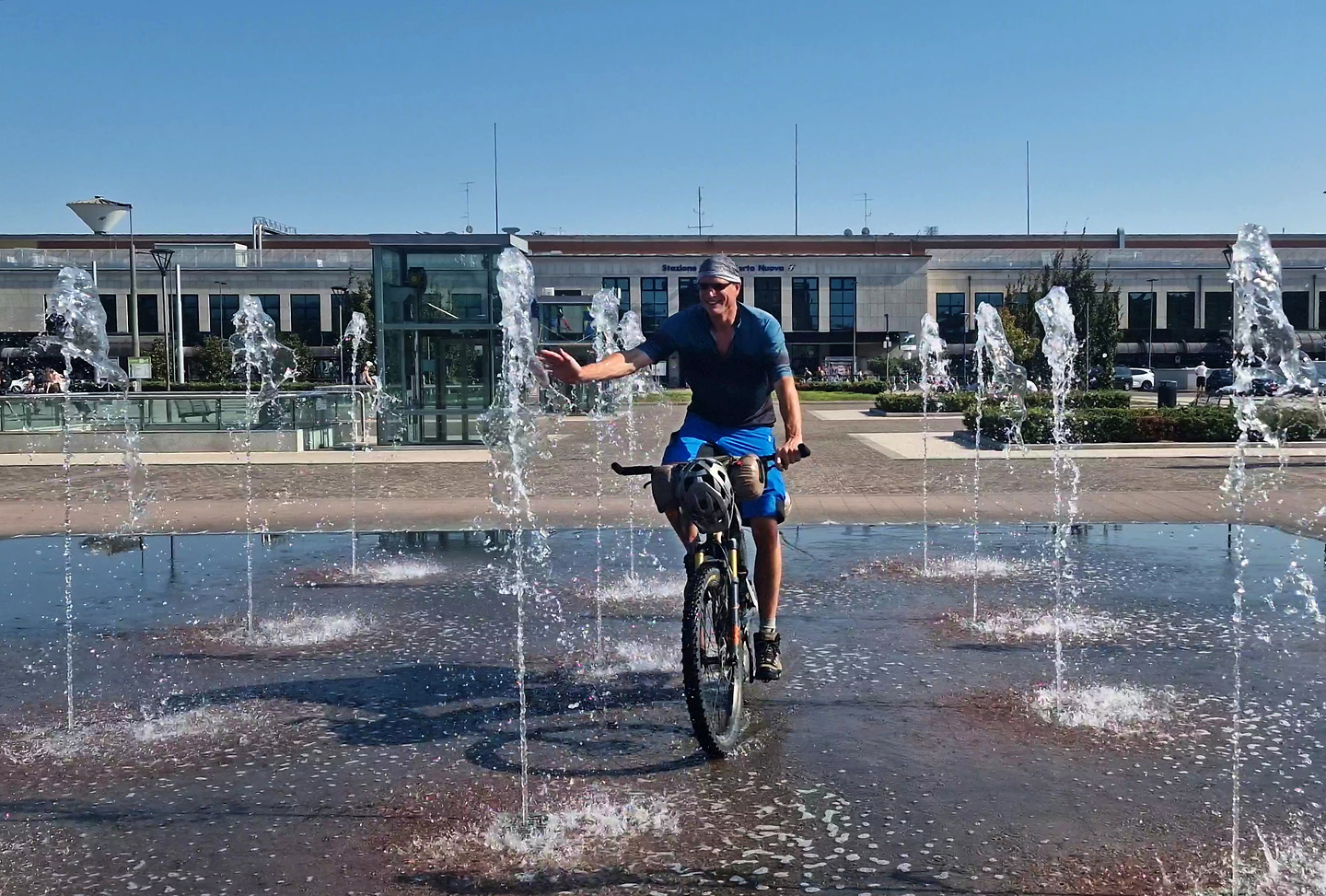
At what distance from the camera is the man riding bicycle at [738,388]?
5195mm

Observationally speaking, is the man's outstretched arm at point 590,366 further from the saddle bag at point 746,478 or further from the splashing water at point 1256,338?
the splashing water at point 1256,338

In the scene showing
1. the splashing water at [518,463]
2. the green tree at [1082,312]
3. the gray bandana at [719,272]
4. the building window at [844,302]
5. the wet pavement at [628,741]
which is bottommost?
the wet pavement at [628,741]

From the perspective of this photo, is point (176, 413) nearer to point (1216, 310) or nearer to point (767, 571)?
point (767, 571)

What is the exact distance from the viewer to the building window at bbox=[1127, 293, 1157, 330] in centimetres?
7481

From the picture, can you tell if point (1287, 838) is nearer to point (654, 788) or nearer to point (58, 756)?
point (654, 788)

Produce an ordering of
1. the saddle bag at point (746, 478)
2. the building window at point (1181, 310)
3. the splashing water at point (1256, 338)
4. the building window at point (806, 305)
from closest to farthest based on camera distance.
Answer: the splashing water at point (1256, 338) < the saddle bag at point (746, 478) < the building window at point (806, 305) < the building window at point (1181, 310)

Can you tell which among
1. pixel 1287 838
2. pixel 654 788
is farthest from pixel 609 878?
pixel 1287 838

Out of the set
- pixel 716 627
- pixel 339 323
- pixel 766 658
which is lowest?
pixel 766 658

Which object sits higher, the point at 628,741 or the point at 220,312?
the point at 220,312

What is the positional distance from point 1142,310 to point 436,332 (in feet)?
198

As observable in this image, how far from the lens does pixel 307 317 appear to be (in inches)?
2921

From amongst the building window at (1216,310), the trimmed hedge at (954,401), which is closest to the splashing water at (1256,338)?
the trimmed hedge at (954,401)

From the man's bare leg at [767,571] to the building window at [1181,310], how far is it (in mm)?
75977

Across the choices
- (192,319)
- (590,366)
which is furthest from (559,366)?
(192,319)
